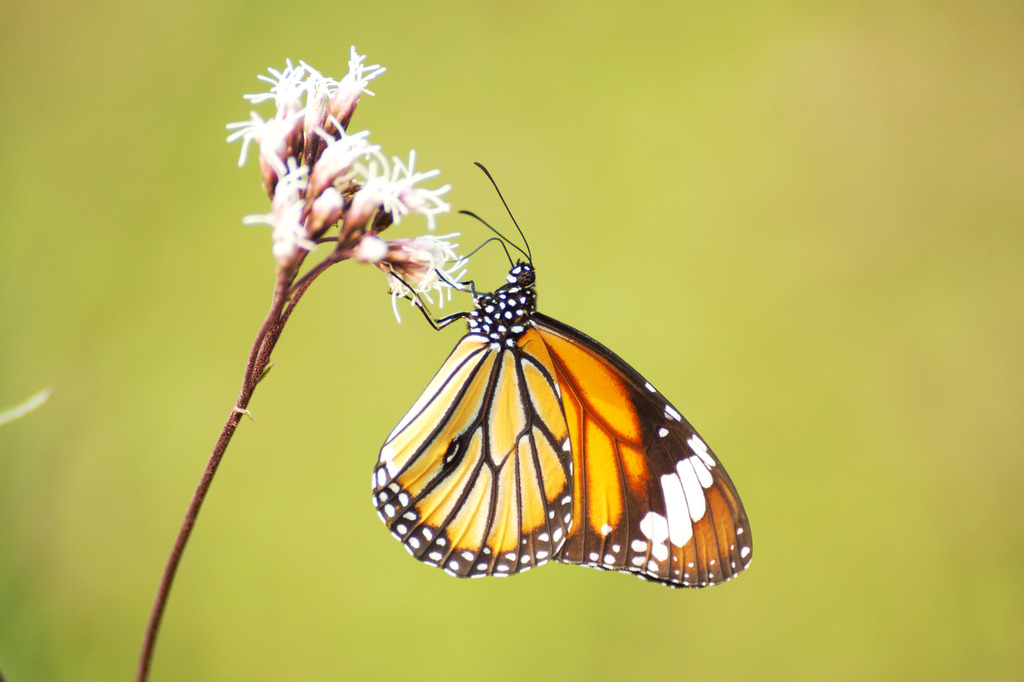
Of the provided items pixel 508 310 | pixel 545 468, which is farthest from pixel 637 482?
pixel 508 310

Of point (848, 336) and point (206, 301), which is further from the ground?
point (848, 336)

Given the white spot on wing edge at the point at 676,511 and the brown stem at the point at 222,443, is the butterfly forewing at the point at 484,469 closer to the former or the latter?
the white spot on wing edge at the point at 676,511

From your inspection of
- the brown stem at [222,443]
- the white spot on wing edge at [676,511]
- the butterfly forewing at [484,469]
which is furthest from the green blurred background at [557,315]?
the brown stem at [222,443]

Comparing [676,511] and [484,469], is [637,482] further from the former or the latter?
[484,469]

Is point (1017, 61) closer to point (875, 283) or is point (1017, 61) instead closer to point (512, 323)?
point (875, 283)

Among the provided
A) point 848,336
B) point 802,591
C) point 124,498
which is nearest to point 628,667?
point 802,591

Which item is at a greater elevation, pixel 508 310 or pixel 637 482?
pixel 508 310
